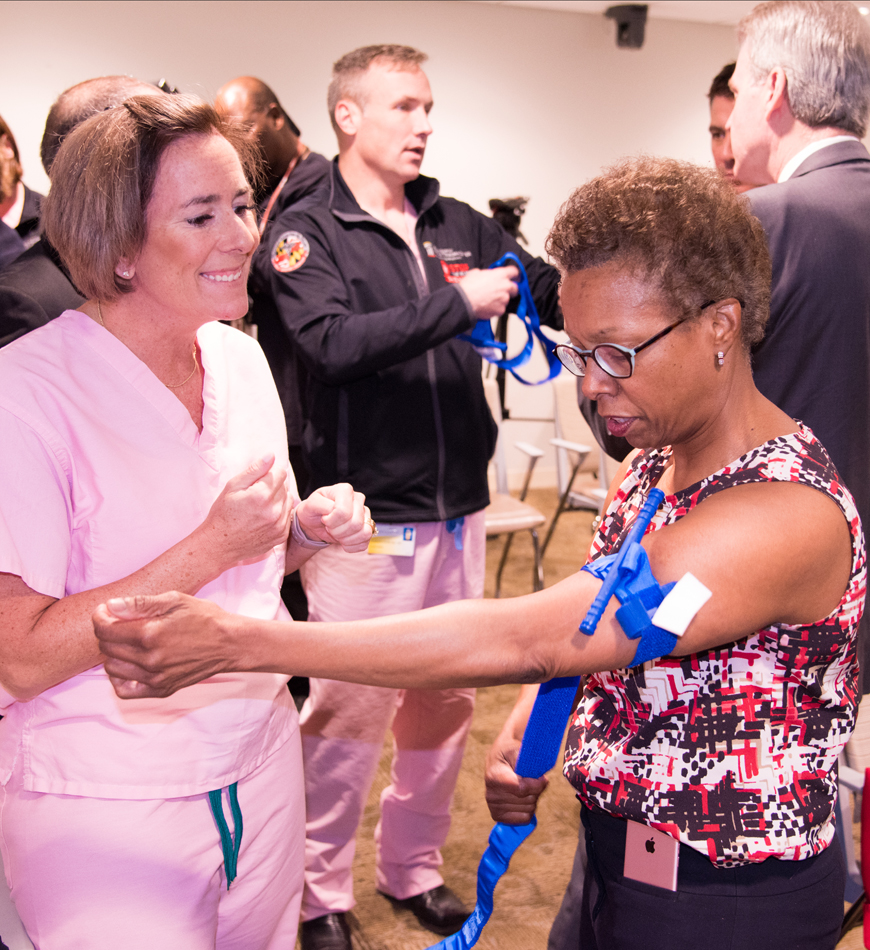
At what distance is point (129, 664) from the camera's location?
978 mm

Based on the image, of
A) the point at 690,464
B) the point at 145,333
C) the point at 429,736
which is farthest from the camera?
the point at 429,736

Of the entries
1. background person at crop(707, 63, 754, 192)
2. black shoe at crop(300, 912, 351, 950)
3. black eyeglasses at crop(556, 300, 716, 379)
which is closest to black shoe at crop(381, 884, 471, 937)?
black shoe at crop(300, 912, 351, 950)

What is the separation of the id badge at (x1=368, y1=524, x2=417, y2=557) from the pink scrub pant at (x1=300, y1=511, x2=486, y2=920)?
2 centimetres

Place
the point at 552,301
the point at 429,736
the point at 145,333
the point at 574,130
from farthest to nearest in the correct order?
the point at 574,130, the point at 552,301, the point at 429,736, the point at 145,333

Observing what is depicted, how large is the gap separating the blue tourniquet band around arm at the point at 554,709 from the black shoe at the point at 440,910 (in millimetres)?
1132

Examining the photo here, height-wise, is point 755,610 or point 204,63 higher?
point 204,63

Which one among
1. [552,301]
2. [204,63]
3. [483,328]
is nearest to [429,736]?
[483,328]

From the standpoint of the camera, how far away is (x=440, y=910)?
236cm

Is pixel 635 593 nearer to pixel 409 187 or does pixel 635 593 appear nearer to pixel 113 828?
pixel 113 828

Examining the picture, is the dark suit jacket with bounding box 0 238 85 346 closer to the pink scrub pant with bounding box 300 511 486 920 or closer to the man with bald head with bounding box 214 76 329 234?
the pink scrub pant with bounding box 300 511 486 920

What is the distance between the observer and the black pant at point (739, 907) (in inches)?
43.0

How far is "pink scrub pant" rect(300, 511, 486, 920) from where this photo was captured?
87.7 inches

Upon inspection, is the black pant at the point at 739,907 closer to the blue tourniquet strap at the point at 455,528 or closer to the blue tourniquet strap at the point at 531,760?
the blue tourniquet strap at the point at 531,760

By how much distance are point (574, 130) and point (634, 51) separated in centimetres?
84
